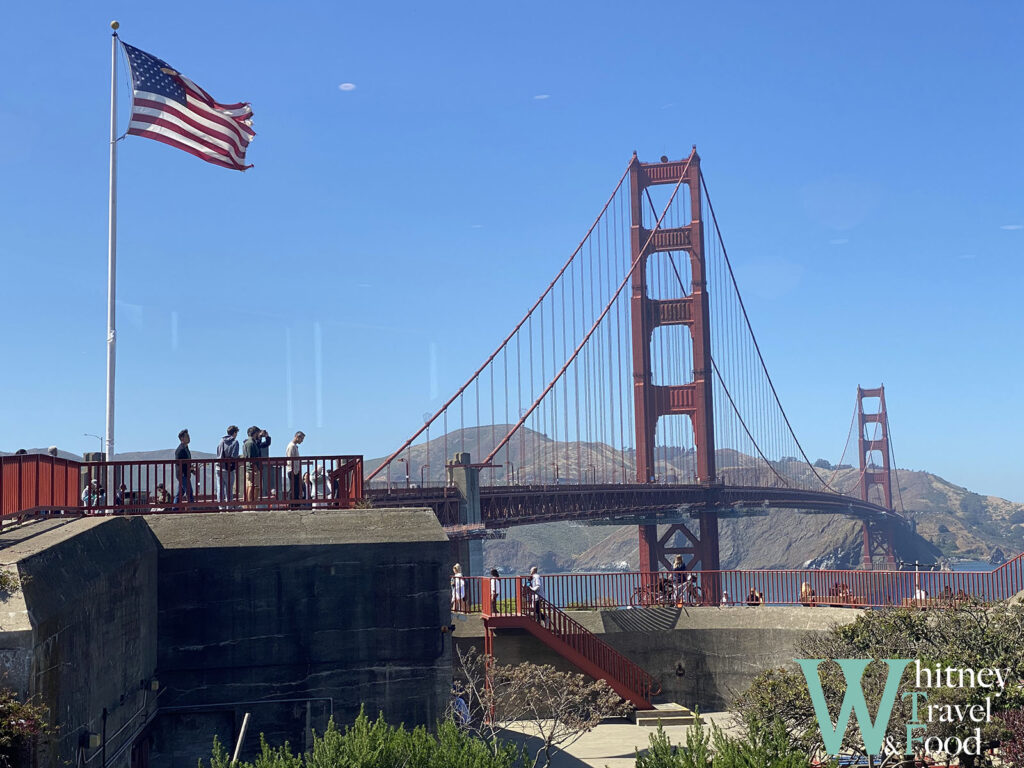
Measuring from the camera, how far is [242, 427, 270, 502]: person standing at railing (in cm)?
1638

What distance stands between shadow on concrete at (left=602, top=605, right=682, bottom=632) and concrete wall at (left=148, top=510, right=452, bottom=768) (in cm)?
980

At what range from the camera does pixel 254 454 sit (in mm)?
17672

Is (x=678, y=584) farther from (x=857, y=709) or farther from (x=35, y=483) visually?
(x=35, y=483)

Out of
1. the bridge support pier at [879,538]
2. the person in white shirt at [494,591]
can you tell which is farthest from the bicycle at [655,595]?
the bridge support pier at [879,538]

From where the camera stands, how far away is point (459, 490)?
4891 cm

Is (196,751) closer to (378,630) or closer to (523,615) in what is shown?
(378,630)

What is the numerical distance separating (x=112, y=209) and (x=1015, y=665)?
15496 millimetres

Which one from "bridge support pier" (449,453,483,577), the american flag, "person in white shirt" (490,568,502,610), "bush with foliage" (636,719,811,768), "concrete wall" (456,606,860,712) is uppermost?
the american flag

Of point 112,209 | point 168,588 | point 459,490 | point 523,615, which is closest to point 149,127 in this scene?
point 112,209

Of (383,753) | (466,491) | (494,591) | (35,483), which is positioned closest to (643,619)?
(494,591)

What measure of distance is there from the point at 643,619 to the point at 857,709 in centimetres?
1084

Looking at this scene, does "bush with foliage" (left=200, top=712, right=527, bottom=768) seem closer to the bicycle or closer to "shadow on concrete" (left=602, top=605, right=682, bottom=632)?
"shadow on concrete" (left=602, top=605, right=682, bottom=632)

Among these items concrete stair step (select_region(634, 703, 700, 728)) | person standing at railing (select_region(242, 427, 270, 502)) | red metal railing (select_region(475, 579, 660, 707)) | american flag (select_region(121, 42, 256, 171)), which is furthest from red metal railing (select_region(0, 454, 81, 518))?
concrete stair step (select_region(634, 703, 700, 728))

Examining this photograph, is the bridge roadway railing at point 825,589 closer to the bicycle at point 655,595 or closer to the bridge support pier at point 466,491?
the bicycle at point 655,595
